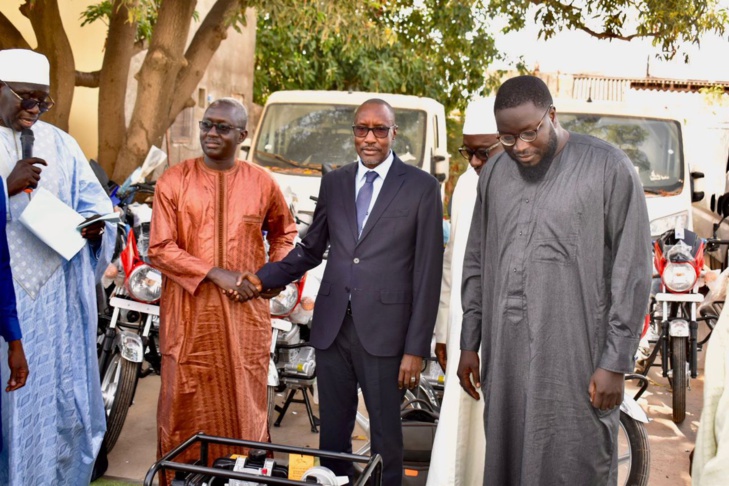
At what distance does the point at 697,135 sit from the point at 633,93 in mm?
8162

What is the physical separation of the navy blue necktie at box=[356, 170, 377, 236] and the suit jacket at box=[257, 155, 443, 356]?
0.04 metres

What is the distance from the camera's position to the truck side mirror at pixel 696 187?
8.22 metres

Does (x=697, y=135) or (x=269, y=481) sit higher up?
(x=697, y=135)

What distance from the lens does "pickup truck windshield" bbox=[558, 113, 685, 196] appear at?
828 cm

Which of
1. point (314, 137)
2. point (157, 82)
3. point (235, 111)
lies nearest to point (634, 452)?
point (235, 111)

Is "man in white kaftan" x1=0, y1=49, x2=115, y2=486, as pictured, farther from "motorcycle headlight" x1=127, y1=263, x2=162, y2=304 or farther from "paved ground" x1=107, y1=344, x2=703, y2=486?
"paved ground" x1=107, y1=344, x2=703, y2=486

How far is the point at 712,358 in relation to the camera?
9.89ft

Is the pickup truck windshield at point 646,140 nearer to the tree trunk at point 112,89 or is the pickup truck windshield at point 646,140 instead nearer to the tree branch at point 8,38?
the tree trunk at point 112,89

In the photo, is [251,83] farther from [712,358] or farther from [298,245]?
[712,358]

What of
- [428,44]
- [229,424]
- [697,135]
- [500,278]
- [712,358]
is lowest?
[229,424]

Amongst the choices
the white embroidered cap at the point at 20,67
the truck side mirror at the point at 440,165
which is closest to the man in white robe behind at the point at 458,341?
the white embroidered cap at the point at 20,67

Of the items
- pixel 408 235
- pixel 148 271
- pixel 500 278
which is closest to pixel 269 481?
pixel 500 278

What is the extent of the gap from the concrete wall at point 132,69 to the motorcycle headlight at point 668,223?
399cm

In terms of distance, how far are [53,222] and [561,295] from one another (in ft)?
7.50
